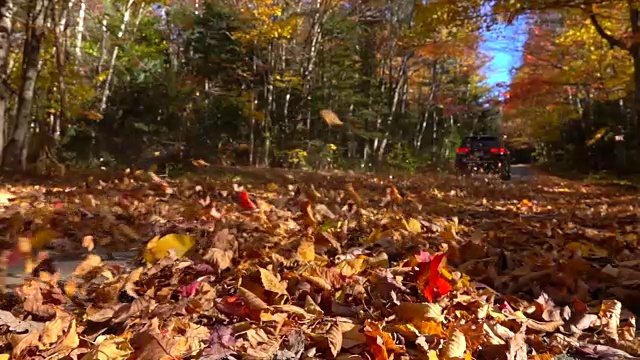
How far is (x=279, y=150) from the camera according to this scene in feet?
59.9

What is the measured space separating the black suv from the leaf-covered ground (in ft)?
48.0

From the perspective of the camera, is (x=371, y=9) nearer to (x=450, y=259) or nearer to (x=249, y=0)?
(x=249, y=0)

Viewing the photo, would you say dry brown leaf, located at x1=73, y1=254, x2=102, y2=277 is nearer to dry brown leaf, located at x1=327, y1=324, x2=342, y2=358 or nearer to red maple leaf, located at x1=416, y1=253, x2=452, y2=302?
dry brown leaf, located at x1=327, y1=324, x2=342, y2=358

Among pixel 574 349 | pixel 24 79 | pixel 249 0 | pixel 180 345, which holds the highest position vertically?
pixel 249 0

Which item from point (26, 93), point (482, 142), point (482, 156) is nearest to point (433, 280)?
point (26, 93)

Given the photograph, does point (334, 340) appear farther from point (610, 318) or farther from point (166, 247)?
point (166, 247)

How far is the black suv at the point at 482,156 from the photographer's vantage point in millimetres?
18281

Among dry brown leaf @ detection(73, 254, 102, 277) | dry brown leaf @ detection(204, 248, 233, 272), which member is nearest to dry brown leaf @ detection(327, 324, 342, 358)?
dry brown leaf @ detection(204, 248, 233, 272)

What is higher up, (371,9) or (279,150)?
(371,9)

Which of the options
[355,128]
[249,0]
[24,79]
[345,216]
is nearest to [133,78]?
[249,0]

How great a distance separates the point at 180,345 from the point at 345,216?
2859 millimetres

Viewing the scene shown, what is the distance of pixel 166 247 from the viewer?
2.84m

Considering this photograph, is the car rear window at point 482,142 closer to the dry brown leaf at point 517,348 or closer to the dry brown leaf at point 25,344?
the dry brown leaf at point 517,348

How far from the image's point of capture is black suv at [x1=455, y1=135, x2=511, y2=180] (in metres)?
18.3
